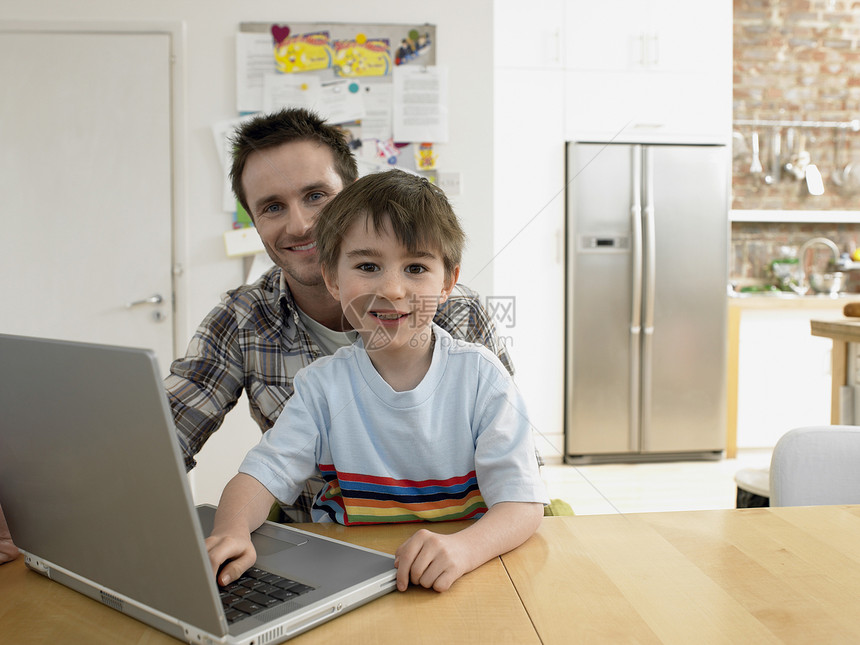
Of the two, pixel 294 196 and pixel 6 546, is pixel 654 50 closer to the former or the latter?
pixel 294 196

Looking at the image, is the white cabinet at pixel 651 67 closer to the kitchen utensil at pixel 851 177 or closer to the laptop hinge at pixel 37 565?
the kitchen utensil at pixel 851 177

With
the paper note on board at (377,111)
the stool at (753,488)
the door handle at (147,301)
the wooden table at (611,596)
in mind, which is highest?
the paper note on board at (377,111)

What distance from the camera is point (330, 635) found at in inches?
19.0

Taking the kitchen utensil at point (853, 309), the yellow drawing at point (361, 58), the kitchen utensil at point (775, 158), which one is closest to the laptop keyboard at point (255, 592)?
the yellow drawing at point (361, 58)

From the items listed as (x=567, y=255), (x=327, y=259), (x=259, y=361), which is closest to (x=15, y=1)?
(x=259, y=361)

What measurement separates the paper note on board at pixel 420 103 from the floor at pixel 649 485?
4.44ft

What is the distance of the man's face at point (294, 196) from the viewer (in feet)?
3.71

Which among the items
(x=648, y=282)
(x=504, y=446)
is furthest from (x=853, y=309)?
(x=504, y=446)

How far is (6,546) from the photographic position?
0.62 metres

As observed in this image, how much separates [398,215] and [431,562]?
397mm

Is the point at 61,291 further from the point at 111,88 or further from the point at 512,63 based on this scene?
the point at 512,63

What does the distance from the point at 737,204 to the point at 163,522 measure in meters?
4.04

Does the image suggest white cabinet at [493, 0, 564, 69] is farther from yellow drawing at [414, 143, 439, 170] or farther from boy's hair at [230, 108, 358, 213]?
boy's hair at [230, 108, 358, 213]

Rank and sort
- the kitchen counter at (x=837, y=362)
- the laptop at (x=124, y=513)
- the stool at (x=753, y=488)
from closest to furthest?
the laptop at (x=124, y=513), the stool at (x=753, y=488), the kitchen counter at (x=837, y=362)
